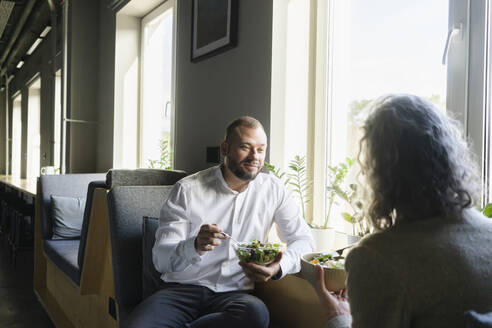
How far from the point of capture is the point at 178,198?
184 cm

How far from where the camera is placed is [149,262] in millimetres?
1943

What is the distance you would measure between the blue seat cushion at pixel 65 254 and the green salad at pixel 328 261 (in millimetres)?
1602

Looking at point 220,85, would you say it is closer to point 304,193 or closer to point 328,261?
point 304,193

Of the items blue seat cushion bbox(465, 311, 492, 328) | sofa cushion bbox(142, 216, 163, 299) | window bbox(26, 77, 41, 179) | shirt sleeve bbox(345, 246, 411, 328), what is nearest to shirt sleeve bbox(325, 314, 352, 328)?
shirt sleeve bbox(345, 246, 411, 328)

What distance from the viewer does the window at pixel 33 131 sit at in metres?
8.93

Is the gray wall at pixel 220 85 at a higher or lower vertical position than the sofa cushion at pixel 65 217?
higher

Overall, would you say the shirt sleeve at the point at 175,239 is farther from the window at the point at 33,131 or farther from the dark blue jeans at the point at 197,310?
the window at the point at 33,131

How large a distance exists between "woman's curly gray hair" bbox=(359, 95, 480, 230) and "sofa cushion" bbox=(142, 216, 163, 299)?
1259 mm

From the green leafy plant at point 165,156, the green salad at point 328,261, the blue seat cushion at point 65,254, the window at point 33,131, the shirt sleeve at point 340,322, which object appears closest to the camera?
the shirt sleeve at point 340,322

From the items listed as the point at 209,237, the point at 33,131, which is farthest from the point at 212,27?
the point at 33,131

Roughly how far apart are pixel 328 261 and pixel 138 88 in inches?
146

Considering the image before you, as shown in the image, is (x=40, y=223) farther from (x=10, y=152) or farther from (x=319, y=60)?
(x=10, y=152)

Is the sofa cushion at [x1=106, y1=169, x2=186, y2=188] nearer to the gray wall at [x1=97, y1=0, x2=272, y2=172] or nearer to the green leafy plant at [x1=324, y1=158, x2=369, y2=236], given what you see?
the gray wall at [x1=97, y1=0, x2=272, y2=172]

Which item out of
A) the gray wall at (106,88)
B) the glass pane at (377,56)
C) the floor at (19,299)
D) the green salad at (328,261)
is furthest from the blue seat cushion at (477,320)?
the gray wall at (106,88)
